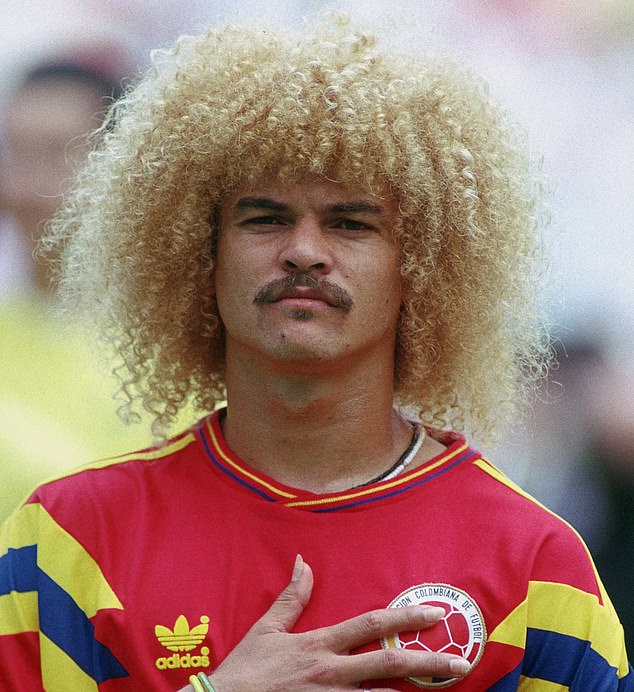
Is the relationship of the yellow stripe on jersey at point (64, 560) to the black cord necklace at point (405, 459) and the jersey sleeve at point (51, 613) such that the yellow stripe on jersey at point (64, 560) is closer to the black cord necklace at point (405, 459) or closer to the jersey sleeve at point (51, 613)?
the jersey sleeve at point (51, 613)

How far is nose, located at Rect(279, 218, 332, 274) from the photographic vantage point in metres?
3.23

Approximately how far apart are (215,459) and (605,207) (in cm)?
349

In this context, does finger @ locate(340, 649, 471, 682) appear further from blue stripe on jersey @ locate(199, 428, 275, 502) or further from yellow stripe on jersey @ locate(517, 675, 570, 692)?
blue stripe on jersey @ locate(199, 428, 275, 502)

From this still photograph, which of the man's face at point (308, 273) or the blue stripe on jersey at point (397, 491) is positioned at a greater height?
the man's face at point (308, 273)

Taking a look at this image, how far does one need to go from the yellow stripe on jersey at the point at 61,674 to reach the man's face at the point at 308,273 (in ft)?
2.78

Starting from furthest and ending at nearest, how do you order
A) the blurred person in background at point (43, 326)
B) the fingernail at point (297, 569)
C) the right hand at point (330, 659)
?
the blurred person in background at point (43, 326), the fingernail at point (297, 569), the right hand at point (330, 659)

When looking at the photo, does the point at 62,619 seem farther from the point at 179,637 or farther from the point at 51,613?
the point at 179,637

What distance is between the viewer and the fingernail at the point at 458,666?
3.03m

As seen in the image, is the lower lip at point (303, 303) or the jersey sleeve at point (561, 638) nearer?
the jersey sleeve at point (561, 638)

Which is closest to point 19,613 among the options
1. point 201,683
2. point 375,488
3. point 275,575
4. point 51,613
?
point 51,613

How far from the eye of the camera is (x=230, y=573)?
320 cm

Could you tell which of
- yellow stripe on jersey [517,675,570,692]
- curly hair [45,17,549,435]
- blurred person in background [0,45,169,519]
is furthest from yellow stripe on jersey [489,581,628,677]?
blurred person in background [0,45,169,519]

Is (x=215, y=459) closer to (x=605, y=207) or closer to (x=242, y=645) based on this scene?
(x=242, y=645)

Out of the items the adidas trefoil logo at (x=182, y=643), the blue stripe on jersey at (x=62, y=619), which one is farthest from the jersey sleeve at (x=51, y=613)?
the adidas trefoil logo at (x=182, y=643)
